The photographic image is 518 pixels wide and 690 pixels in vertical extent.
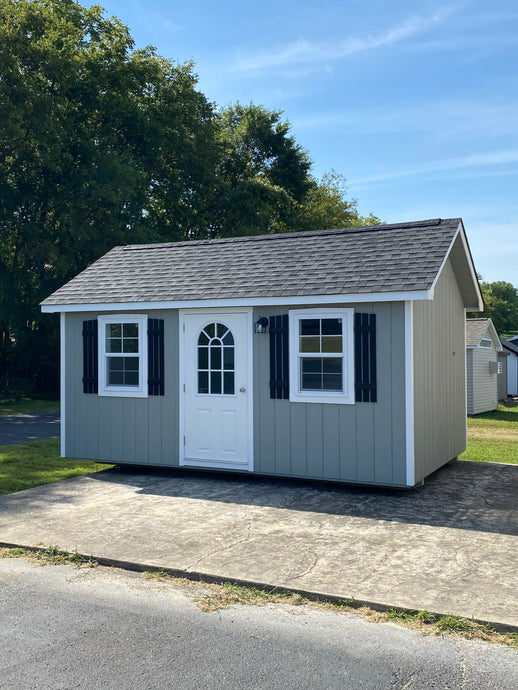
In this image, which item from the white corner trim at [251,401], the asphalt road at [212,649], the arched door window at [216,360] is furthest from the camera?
the arched door window at [216,360]

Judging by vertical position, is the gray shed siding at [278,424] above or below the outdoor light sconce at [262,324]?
below

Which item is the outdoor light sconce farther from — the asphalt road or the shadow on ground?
the asphalt road

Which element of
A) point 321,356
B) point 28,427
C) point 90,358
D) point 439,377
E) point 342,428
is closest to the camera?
point 342,428

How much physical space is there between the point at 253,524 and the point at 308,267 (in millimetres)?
3898

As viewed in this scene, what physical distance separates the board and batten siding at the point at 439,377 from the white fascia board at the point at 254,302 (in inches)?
20.4

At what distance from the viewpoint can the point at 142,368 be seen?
966 cm

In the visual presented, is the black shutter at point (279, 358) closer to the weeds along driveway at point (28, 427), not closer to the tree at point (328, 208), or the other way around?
the weeds along driveway at point (28, 427)

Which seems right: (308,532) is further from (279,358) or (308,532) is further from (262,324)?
(262,324)

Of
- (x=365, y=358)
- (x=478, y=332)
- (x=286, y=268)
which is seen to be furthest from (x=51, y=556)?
(x=478, y=332)

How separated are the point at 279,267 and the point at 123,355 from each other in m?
2.73

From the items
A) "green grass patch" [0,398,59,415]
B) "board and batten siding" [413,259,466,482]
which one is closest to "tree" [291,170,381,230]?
"green grass patch" [0,398,59,415]

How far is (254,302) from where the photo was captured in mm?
8727

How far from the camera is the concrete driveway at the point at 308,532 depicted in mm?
4887

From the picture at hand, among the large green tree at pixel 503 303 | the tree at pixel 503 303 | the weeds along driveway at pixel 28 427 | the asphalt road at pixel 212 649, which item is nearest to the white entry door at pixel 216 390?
the asphalt road at pixel 212 649
